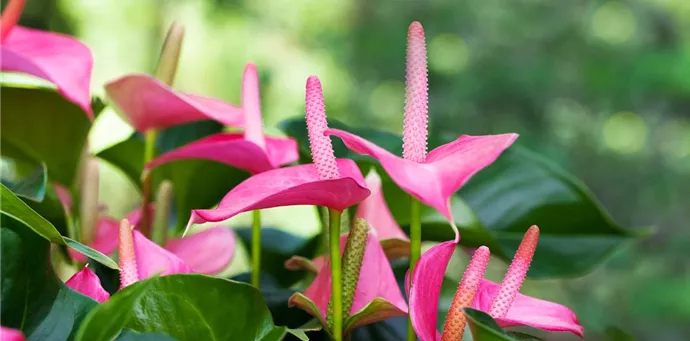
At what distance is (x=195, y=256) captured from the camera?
422 millimetres

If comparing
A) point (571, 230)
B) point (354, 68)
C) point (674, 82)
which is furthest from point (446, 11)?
point (571, 230)

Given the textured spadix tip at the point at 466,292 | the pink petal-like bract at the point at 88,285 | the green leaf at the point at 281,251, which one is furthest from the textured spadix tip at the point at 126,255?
the green leaf at the point at 281,251

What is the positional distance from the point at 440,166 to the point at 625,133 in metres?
3.87

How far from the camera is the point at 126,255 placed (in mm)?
277

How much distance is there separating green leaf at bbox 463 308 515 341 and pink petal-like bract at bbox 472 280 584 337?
46 millimetres

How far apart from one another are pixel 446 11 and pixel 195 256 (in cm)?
371

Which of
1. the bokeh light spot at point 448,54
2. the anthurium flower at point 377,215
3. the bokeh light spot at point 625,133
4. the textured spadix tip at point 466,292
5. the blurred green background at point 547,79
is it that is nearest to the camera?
the textured spadix tip at point 466,292

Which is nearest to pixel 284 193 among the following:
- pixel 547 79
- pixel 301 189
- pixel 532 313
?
pixel 301 189

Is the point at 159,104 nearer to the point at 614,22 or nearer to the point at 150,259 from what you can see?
the point at 150,259

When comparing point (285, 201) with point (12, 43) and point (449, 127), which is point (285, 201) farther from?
point (449, 127)

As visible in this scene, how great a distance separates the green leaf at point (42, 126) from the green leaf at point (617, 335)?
311 mm

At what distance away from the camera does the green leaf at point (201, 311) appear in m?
0.25

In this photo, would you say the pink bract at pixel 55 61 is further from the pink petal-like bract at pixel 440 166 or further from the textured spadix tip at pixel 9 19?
the pink petal-like bract at pixel 440 166

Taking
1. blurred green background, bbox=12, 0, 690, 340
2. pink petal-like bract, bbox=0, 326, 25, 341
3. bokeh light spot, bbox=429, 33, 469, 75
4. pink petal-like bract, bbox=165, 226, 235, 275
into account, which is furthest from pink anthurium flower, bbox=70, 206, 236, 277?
bokeh light spot, bbox=429, 33, 469, 75
